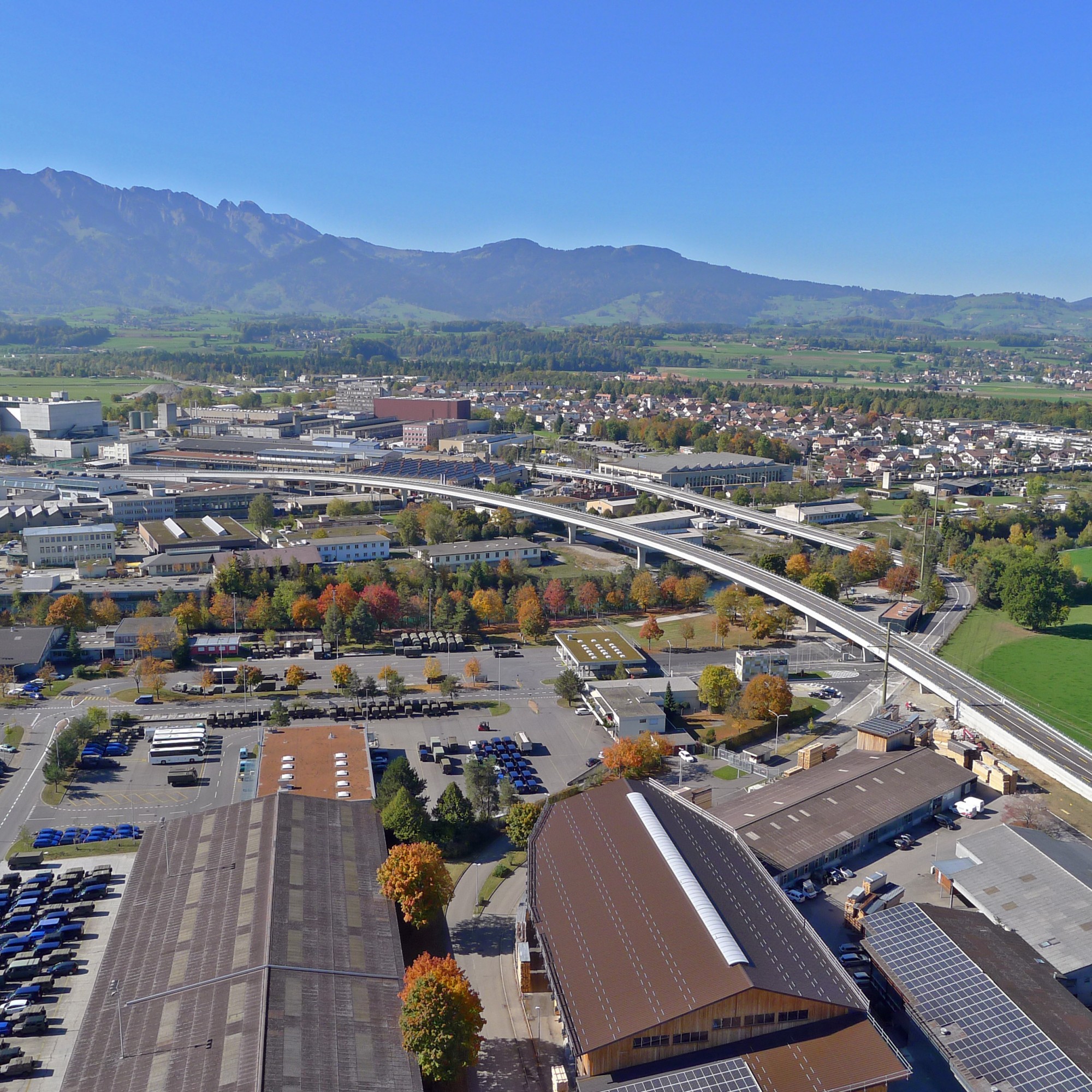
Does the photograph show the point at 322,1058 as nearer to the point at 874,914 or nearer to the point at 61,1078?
the point at 61,1078

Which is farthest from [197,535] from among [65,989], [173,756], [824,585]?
[65,989]

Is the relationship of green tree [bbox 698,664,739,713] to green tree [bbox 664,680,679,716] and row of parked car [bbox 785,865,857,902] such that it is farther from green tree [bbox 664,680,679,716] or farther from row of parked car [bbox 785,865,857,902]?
row of parked car [bbox 785,865,857,902]

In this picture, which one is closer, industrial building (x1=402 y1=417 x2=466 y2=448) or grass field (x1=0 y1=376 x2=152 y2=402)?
industrial building (x1=402 y1=417 x2=466 y2=448)

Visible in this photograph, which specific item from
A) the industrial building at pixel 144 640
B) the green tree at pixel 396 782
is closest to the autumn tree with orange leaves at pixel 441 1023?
the green tree at pixel 396 782

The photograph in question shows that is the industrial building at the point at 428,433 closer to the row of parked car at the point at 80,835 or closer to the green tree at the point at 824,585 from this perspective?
the green tree at the point at 824,585

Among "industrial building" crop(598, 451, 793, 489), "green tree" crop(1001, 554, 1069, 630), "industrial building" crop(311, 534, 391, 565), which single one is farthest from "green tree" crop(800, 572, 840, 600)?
"industrial building" crop(598, 451, 793, 489)

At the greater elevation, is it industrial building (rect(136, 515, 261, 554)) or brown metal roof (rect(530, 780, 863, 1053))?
brown metal roof (rect(530, 780, 863, 1053))
